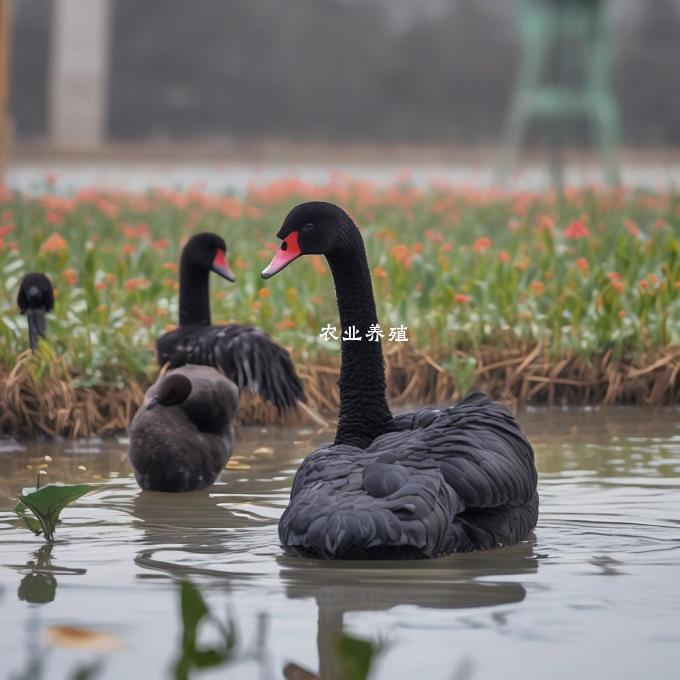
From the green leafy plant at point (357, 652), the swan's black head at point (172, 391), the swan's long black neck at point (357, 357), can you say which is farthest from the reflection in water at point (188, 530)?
Result: the green leafy plant at point (357, 652)

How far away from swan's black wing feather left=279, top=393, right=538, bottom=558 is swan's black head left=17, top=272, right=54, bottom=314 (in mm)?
2331

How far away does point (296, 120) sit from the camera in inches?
1073

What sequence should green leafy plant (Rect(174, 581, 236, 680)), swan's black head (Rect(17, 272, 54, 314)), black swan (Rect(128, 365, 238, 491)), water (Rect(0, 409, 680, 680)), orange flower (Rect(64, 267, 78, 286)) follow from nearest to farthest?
green leafy plant (Rect(174, 581, 236, 680)) < water (Rect(0, 409, 680, 680)) < black swan (Rect(128, 365, 238, 491)) < swan's black head (Rect(17, 272, 54, 314)) < orange flower (Rect(64, 267, 78, 286))

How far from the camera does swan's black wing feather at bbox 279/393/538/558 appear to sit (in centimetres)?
478

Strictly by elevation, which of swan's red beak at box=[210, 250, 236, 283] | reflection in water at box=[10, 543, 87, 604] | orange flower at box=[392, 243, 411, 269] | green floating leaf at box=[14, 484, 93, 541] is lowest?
reflection in water at box=[10, 543, 87, 604]

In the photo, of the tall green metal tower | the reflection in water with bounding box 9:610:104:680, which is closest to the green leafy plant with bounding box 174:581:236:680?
the reflection in water with bounding box 9:610:104:680

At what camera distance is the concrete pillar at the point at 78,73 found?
86.0 feet

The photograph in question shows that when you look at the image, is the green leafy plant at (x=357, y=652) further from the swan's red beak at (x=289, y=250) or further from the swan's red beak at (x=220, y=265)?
the swan's red beak at (x=220, y=265)

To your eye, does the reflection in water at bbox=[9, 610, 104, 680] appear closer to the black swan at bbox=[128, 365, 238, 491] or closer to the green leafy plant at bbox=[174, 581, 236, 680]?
the green leafy plant at bbox=[174, 581, 236, 680]

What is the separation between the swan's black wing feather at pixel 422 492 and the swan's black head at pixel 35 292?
2.33m

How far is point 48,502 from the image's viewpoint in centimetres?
513

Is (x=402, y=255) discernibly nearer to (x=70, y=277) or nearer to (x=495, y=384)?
(x=495, y=384)

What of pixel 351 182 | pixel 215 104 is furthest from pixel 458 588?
pixel 215 104

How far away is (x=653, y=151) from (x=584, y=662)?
24.5 meters
